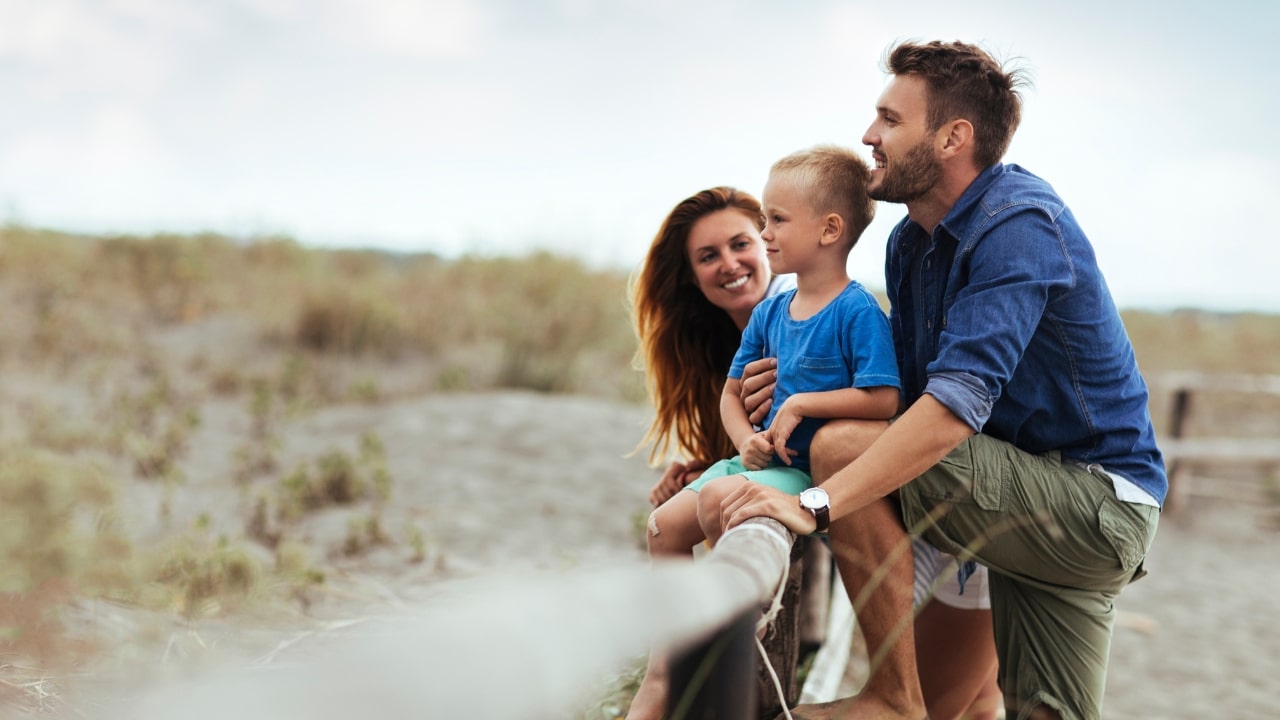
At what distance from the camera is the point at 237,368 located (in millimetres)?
12359

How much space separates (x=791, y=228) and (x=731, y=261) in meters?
0.64

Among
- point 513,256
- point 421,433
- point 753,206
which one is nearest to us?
point 753,206

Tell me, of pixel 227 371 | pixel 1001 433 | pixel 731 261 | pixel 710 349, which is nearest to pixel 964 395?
pixel 1001 433

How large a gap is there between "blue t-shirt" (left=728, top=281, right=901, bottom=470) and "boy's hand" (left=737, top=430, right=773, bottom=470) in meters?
0.10

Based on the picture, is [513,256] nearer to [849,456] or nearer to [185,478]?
[185,478]

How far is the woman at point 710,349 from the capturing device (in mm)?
2869

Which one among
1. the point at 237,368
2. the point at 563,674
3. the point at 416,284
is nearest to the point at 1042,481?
the point at 563,674

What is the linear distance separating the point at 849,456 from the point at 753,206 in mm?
1272

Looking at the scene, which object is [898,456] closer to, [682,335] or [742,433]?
[742,433]

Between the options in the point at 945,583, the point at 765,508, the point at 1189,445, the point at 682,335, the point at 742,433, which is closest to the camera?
the point at 765,508

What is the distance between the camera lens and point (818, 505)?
1.97 metres

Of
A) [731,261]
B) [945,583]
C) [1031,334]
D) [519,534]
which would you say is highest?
[731,261]

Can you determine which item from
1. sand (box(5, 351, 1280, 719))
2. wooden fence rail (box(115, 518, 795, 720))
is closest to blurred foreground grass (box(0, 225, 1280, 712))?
sand (box(5, 351, 1280, 719))

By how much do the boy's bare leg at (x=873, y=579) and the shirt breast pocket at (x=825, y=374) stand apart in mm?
176
